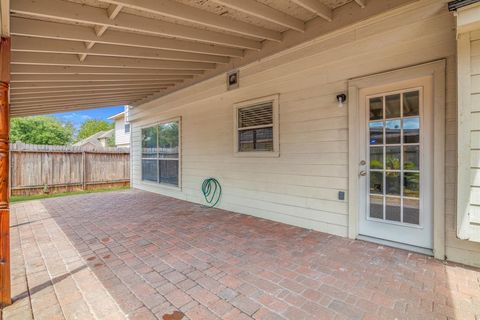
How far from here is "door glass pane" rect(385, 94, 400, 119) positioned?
2.97 m

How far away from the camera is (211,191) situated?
5.57m

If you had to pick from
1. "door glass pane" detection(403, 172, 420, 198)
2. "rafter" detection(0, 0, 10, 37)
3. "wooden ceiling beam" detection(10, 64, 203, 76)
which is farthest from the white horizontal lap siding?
"wooden ceiling beam" detection(10, 64, 203, 76)

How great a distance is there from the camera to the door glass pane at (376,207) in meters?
3.11

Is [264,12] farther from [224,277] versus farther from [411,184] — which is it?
[224,277]

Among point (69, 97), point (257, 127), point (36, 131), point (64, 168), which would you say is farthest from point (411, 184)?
point (36, 131)

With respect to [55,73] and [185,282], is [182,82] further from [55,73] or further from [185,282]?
[185,282]

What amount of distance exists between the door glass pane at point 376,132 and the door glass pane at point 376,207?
2.42 ft

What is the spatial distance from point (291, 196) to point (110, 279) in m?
2.74

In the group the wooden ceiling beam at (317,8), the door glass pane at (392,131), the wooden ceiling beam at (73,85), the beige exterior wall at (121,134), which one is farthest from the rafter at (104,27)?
the beige exterior wall at (121,134)

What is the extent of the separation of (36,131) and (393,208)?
26434 mm

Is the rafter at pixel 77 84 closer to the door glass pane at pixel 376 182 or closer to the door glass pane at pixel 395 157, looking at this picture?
the door glass pane at pixel 395 157

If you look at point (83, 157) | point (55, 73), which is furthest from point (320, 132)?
point (83, 157)

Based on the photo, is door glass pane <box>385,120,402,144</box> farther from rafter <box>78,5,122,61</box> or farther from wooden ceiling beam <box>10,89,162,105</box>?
wooden ceiling beam <box>10,89,162,105</box>

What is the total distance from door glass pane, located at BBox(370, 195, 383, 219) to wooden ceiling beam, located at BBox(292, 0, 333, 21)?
2459 mm
